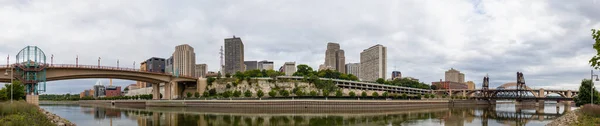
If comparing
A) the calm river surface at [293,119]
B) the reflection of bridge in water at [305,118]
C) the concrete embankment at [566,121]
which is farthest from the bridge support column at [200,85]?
the concrete embankment at [566,121]

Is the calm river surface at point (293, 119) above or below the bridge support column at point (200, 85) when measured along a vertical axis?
below

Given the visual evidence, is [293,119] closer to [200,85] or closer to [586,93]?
[586,93]

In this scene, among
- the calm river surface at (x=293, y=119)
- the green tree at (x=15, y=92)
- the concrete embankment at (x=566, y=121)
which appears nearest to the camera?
the concrete embankment at (x=566, y=121)

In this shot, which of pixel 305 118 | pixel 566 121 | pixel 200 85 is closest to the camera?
pixel 566 121

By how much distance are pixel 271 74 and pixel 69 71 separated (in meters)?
79.0

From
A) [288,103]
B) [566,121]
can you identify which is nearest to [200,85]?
[288,103]

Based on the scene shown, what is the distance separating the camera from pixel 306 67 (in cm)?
15988

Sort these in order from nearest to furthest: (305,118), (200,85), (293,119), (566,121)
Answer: (566,121), (293,119), (305,118), (200,85)

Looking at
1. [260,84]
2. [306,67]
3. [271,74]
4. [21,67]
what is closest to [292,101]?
[260,84]

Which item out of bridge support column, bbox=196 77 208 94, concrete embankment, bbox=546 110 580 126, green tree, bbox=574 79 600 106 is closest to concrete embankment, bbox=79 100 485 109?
bridge support column, bbox=196 77 208 94

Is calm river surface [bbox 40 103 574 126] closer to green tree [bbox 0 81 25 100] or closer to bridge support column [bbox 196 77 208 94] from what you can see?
green tree [bbox 0 81 25 100]

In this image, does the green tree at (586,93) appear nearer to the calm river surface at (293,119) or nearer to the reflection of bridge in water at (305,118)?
the reflection of bridge in water at (305,118)

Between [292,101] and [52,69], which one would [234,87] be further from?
[52,69]

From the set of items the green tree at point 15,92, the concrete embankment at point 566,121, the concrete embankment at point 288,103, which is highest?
the green tree at point 15,92
